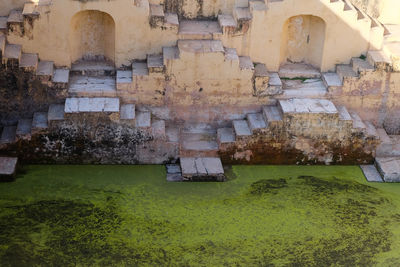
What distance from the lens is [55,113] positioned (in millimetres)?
11766

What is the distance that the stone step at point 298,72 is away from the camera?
1297cm

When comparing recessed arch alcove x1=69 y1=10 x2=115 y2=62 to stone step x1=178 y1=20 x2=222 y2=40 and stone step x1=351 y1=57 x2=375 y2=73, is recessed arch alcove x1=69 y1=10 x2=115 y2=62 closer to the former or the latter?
stone step x1=178 y1=20 x2=222 y2=40

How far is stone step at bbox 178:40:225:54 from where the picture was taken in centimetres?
1202

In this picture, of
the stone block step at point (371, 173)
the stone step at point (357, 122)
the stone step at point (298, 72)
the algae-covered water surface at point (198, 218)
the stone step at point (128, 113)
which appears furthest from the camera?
the stone step at point (298, 72)

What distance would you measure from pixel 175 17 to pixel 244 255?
4915mm

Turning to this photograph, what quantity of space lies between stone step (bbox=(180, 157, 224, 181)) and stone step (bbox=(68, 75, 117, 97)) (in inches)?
71.8

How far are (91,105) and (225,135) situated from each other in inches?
98.2

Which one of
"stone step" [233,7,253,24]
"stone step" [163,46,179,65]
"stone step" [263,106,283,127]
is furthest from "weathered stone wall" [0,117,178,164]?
"stone step" [233,7,253,24]

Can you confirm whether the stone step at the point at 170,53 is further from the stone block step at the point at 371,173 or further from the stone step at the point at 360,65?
the stone block step at the point at 371,173

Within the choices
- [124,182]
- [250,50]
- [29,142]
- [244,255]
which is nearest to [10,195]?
[29,142]

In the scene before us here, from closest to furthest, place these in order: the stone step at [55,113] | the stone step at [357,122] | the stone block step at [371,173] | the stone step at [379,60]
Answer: the stone step at [55,113]
the stone block step at [371,173]
the stone step at [357,122]
the stone step at [379,60]

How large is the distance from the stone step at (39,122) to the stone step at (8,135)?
0.42m

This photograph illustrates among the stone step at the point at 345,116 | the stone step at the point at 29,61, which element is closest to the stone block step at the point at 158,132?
the stone step at the point at 29,61

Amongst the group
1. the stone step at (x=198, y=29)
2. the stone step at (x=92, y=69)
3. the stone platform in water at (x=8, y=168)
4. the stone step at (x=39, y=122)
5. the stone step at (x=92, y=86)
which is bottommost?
the stone platform in water at (x=8, y=168)
